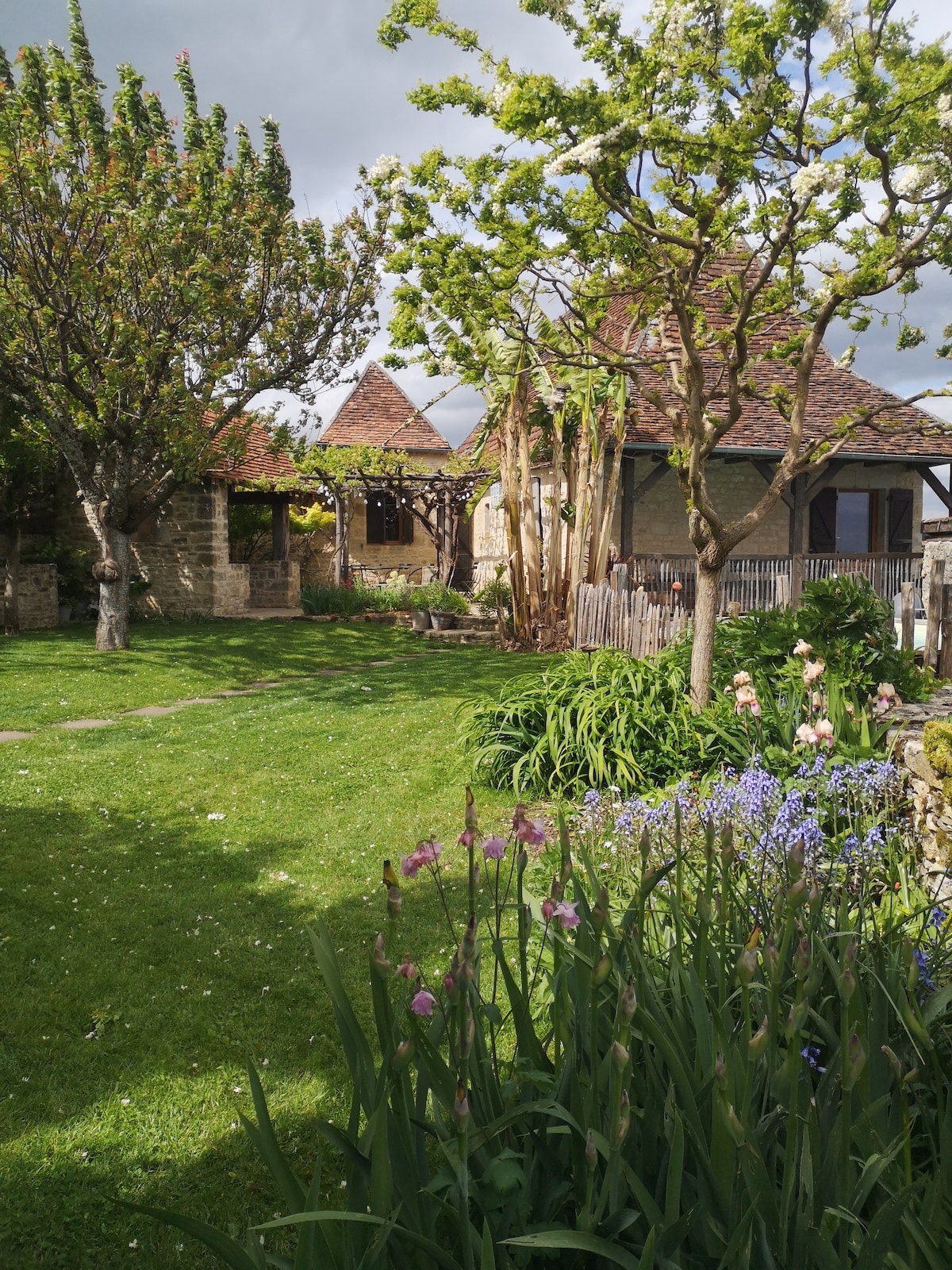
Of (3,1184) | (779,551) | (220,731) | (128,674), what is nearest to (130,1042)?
(3,1184)

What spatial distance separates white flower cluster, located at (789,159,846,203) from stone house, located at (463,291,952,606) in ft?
25.9

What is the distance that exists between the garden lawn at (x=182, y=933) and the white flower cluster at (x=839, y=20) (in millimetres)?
5241

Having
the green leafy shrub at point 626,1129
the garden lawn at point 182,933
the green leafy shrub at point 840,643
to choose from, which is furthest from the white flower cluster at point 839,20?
the green leafy shrub at point 626,1129

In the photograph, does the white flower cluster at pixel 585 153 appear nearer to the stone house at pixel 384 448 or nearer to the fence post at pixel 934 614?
the fence post at pixel 934 614

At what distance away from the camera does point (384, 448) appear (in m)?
27.2

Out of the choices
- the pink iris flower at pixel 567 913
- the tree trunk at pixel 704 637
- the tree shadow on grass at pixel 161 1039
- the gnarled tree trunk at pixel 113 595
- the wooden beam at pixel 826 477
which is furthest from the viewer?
the wooden beam at pixel 826 477

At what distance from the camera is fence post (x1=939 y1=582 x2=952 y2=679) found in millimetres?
7496

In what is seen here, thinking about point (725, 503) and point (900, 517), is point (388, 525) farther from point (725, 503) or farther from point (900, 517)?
point (900, 517)

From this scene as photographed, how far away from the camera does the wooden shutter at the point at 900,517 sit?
60.7 feet

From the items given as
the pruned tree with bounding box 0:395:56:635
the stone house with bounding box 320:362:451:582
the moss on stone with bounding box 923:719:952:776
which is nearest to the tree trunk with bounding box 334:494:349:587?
the stone house with bounding box 320:362:451:582

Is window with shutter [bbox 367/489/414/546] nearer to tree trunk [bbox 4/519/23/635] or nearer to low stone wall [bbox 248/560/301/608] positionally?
low stone wall [bbox 248/560/301/608]

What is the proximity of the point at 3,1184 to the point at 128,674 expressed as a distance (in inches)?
394

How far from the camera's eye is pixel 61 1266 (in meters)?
2.30

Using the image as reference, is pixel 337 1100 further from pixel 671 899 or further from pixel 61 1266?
pixel 671 899
